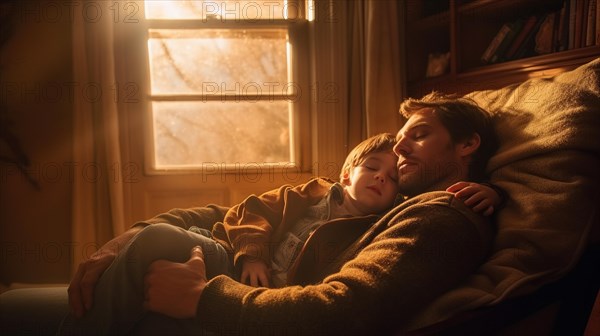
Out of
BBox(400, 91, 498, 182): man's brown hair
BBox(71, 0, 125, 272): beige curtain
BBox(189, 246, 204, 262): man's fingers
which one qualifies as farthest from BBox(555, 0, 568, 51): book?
BBox(71, 0, 125, 272): beige curtain

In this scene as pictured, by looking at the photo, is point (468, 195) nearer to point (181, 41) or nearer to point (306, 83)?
point (306, 83)

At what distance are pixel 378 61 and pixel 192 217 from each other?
1413 mm

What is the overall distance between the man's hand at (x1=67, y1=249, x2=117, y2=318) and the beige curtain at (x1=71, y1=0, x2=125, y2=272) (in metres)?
1.39

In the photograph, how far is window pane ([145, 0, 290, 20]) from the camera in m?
2.47

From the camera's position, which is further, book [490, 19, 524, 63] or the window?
the window

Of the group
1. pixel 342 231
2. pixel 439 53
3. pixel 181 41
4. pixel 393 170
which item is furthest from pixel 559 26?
pixel 181 41

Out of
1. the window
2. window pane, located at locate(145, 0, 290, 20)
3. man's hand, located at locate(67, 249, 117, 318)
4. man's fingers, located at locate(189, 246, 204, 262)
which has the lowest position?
man's hand, located at locate(67, 249, 117, 318)

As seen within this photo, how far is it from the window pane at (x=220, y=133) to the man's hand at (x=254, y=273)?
1.57 m

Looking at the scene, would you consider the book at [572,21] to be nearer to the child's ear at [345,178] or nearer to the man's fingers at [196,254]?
the child's ear at [345,178]

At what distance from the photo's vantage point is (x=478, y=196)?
895mm

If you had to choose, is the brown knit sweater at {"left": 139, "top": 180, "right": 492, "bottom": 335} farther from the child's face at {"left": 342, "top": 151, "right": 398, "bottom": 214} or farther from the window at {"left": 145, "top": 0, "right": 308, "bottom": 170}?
the window at {"left": 145, "top": 0, "right": 308, "bottom": 170}

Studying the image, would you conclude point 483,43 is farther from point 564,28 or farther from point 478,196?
point 478,196

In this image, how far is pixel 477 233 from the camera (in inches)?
33.2

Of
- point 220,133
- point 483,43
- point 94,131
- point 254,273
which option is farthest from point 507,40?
point 94,131
